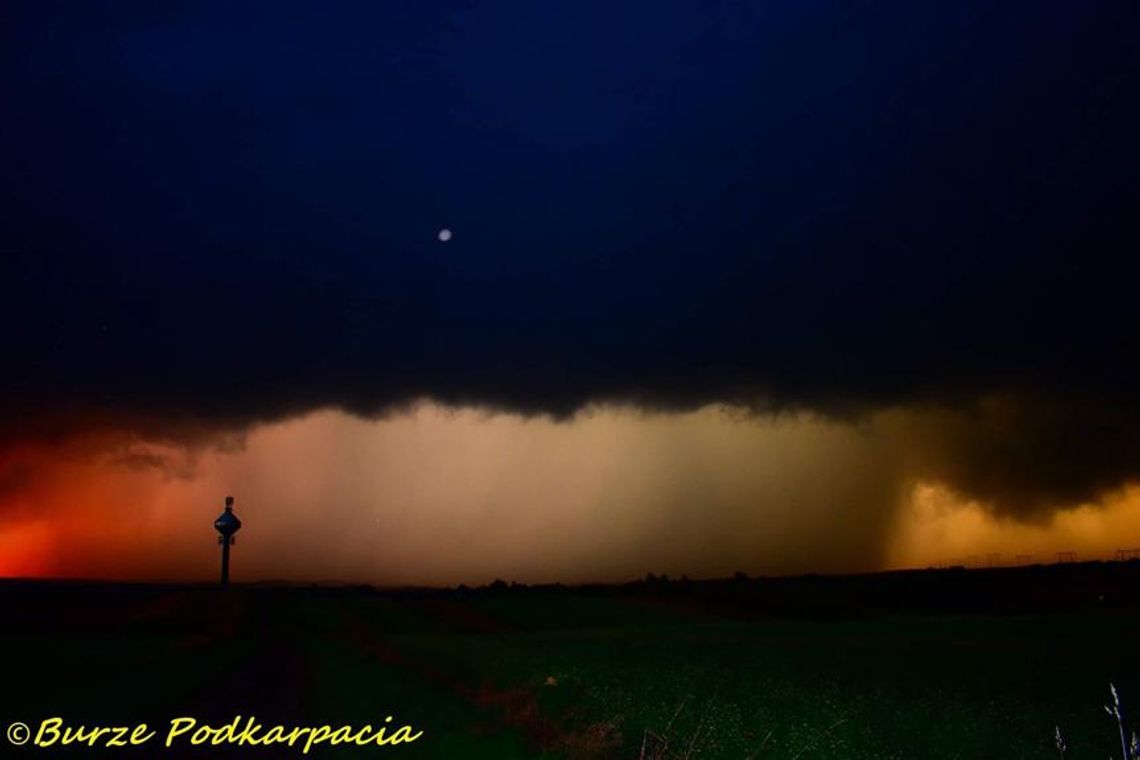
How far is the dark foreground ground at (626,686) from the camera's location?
88.6ft

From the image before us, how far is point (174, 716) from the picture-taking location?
30.9 meters

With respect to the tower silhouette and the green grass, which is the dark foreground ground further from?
the tower silhouette

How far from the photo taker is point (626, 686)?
1330 inches

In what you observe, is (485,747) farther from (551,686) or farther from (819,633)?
(819,633)

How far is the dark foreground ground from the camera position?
27000 mm

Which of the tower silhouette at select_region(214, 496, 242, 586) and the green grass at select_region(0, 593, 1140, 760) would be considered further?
the tower silhouette at select_region(214, 496, 242, 586)

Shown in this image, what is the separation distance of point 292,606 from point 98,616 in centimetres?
1837

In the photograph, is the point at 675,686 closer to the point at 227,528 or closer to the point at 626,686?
the point at 626,686

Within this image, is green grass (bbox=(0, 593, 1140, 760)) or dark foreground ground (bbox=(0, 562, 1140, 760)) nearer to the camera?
dark foreground ground (bbox=(0, 562, 1140, 760))

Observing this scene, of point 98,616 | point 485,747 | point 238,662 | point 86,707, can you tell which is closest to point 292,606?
point 98,616

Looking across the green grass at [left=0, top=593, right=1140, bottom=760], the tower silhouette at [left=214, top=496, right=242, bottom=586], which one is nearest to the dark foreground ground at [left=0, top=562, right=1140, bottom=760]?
the green grass at [left=0, top=593, right=1140, bottom=760]

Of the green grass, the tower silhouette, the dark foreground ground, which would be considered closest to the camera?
the dark foreground ground

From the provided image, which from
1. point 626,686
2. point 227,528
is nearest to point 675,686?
point 626,686

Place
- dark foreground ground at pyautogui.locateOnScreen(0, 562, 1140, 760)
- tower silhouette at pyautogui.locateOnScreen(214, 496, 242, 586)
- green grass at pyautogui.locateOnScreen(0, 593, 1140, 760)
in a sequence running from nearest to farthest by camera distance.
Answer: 1. dark foreground ground at pyautogui.locateOnScreen(0, 562, 1140, 760)
2. green grass at pyautogui.locateOnScreen(0, 593, 1140, 760)
3. tower silhouette at pyautogui.locateOnScreen(214, 496, 242, 586)
